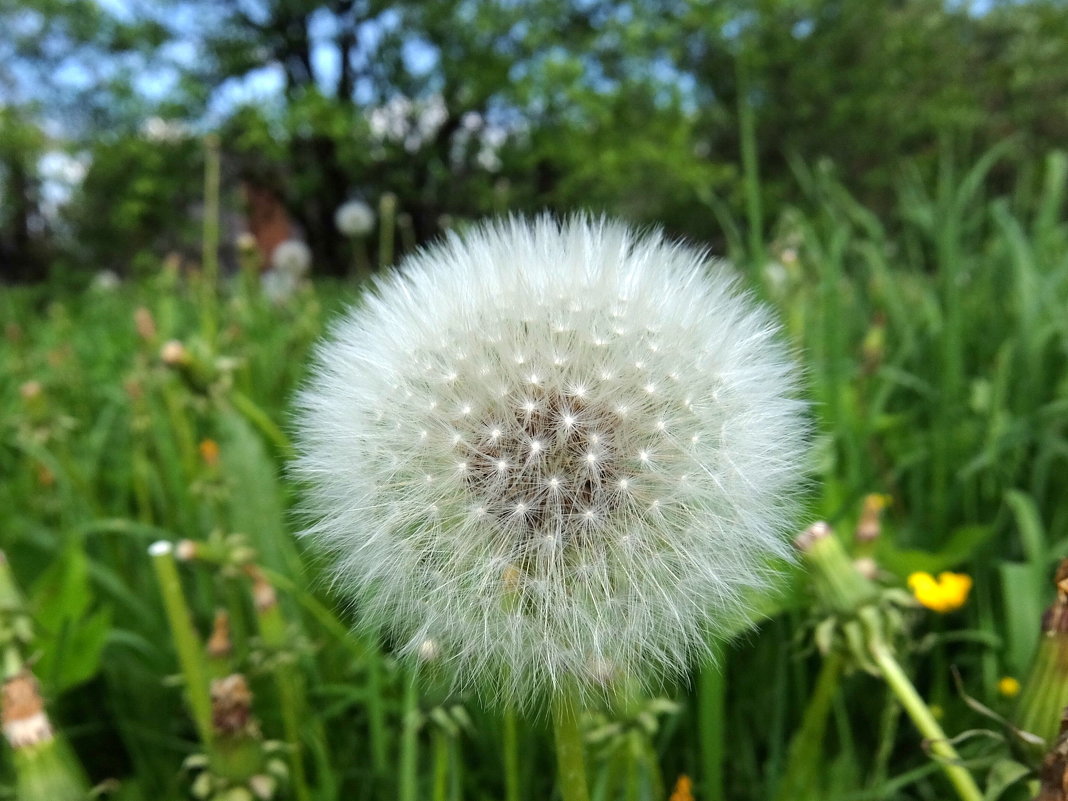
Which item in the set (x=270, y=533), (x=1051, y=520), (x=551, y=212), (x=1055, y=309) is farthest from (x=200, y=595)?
(x=1055, y=309)

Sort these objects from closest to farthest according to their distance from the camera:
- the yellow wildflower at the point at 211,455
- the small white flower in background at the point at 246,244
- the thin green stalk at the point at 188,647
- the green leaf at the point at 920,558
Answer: the thin green stalk at the point at 188,647 < the green leaf at the point at 920,558 < the yellow wildflower at the point at 211,455 < the small white flower in background at the point at 246,244

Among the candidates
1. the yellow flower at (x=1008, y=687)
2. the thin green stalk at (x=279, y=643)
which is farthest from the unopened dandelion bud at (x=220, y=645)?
the yellow flower at (x=1008, y=687)

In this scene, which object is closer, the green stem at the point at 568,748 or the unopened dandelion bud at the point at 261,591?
the green stem at the point at 568,748

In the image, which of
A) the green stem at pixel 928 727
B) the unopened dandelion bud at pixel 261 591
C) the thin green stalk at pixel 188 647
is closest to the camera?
the green stem at pixel 928 727

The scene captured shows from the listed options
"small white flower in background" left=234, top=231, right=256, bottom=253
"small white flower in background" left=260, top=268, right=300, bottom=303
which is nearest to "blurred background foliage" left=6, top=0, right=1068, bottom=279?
"small white flower in background" left=260, top=268, right=300, bottom=303

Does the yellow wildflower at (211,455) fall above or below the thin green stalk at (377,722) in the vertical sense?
above

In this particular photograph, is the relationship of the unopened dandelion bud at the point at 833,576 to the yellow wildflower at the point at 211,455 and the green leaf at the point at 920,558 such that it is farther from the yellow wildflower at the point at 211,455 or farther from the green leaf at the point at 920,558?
the yellow wildflower at the point at 211,455

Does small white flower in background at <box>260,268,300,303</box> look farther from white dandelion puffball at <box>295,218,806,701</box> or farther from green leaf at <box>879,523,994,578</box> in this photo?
white dandelion puffball at <box>295,218,806,701</box>
